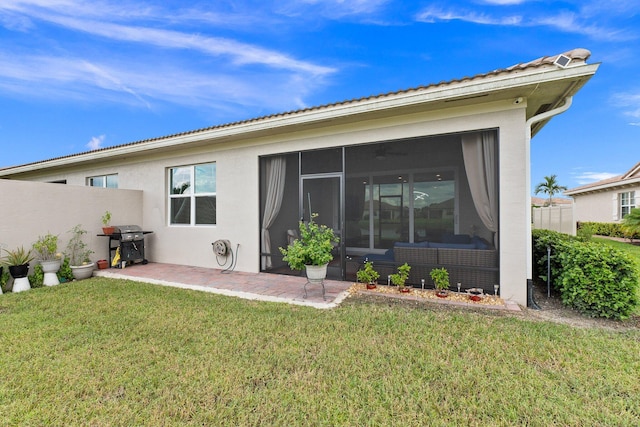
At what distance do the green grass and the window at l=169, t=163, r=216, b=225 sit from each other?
3.68m

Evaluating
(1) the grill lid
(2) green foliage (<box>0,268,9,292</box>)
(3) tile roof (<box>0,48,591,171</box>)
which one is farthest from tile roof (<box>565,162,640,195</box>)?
(2) green foliage (<box>0,268,9,292</box>)

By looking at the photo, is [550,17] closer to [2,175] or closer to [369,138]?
[369,138]

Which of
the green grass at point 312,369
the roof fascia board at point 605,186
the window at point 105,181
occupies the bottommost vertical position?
the green grass at point 312,369

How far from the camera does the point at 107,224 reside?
296 inches

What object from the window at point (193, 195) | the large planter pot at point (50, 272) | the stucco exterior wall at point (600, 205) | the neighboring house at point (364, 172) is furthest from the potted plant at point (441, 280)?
the stucco exterior wall at point (600, 205)

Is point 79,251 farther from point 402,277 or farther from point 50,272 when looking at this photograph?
point 402,277

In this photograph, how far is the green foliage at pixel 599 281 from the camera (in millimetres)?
3561

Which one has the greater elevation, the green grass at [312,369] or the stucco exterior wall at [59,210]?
the stucco exterior wall at [59,210]

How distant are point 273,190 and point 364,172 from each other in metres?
2.42

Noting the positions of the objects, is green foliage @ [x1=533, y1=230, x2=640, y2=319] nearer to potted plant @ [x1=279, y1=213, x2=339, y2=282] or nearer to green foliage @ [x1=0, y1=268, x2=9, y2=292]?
potted plant @ [x1=279, y1=213, x2=339, y2=282]

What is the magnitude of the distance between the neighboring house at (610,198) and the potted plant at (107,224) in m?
18.4

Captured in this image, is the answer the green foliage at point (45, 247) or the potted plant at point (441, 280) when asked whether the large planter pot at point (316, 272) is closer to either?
the potted plant at point (441, 280)

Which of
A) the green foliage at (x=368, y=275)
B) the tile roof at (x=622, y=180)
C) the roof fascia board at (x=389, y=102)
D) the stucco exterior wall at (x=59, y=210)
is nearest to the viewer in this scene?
the roof fascia board at (x=389, y=102)

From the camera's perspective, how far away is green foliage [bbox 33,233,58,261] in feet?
20.2
